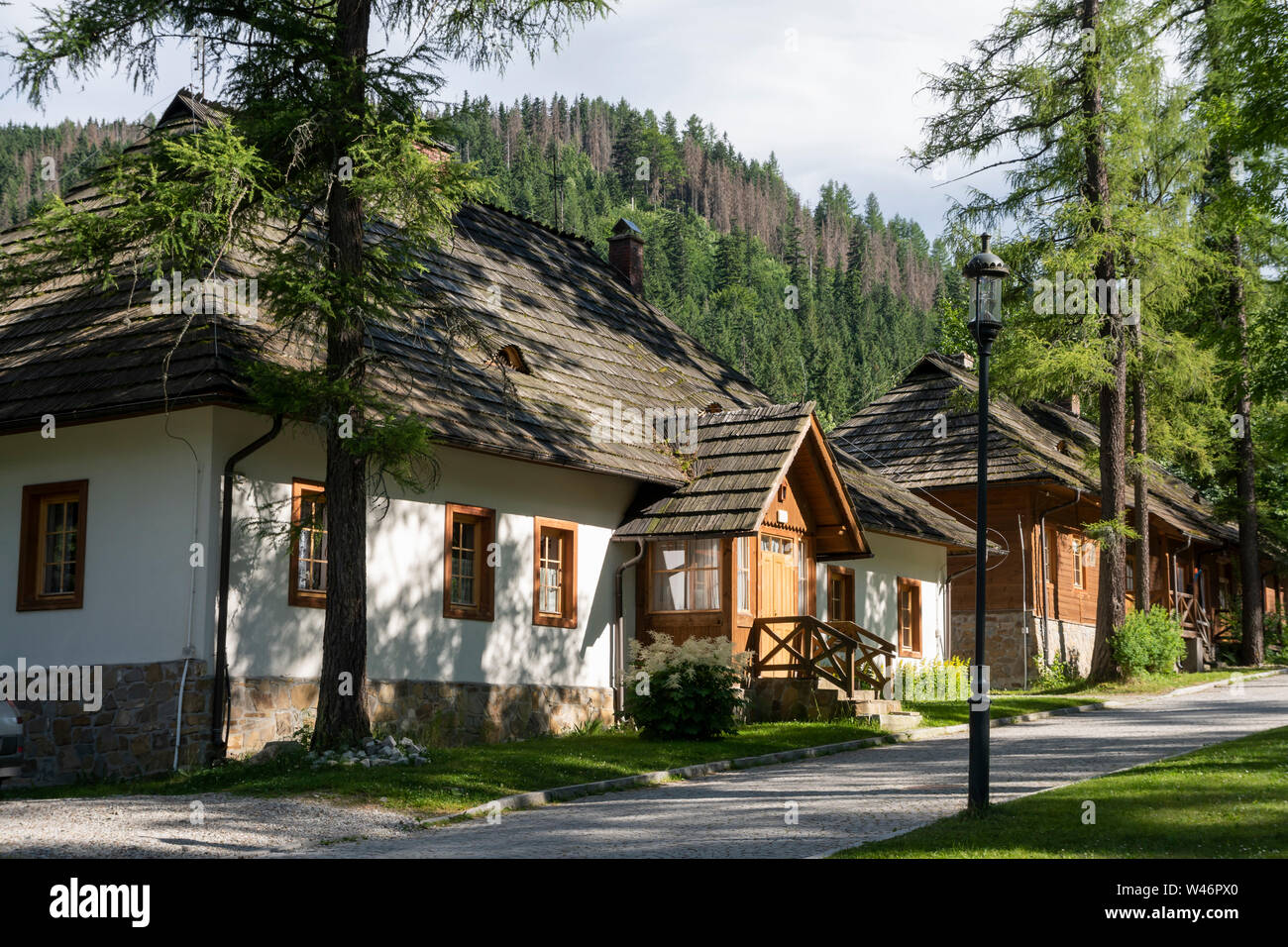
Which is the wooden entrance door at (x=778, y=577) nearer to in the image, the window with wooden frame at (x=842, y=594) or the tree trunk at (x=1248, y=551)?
the window with wooden frame at (x=842, y=594)

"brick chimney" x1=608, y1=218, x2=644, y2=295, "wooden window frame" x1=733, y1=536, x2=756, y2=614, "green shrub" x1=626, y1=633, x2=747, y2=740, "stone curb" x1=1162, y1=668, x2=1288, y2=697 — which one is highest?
"brick chimney" x1=608, y1=218, x2=644, y2=295

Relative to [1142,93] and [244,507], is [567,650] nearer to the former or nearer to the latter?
[244,507]

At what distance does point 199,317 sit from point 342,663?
4.36 m

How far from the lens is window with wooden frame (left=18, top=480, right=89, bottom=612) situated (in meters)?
15.8

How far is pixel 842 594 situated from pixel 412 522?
1063cm

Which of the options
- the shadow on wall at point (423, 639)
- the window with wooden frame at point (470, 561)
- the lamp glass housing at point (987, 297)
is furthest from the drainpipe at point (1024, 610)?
the lamp glass housing at point (987, 297)

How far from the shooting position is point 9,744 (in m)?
13.2

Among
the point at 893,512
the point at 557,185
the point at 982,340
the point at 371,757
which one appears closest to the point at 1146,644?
the point at 893,512

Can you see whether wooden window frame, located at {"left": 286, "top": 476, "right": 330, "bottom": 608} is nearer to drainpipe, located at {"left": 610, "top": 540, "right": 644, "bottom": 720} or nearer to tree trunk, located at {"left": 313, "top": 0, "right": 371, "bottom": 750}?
tree trunk, located at {"left": 313, "top": 0, "right": 371, "bottom": 750}

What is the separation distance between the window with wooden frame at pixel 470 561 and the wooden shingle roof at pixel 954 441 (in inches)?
621

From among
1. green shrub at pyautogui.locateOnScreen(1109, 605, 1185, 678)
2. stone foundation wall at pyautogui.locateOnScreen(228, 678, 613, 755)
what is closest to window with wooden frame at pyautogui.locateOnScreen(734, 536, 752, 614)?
stone foundation wall at pyautogui.locateOnScreen(228, 678, 613, 755)

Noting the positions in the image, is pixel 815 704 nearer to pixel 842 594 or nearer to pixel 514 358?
pixel 842 594

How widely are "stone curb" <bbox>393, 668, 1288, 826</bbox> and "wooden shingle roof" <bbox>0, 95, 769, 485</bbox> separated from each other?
4.83 metres

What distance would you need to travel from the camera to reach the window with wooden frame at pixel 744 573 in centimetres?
2036
